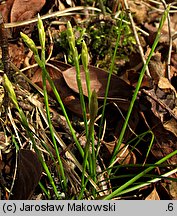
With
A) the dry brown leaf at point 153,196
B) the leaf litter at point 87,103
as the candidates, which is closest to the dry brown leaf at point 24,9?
the leaf litter at point 87,103

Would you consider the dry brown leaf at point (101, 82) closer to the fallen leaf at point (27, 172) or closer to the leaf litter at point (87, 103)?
the leaf litter at point (87, 103)

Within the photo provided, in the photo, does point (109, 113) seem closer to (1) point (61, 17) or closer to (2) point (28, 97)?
(2) point (28, 97)

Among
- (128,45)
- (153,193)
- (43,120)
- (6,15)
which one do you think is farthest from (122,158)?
(6,15)

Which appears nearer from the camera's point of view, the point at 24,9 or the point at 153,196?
the point at 153,196

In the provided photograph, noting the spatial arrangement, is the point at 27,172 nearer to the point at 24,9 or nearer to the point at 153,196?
the point at 153,196

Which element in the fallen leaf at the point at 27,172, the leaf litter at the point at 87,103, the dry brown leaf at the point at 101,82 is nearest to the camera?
the fallen leaf at the point at 27,172

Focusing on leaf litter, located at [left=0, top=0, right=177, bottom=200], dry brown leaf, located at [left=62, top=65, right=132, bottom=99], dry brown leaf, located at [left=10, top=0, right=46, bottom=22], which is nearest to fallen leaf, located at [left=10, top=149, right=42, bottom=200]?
leaf litter, located at [left=0, top=0, right=177, bottom=200]

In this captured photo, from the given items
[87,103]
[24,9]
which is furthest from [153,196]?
[24,9]

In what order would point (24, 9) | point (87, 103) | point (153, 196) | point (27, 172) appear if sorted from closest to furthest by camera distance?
point (27, 172)
point (153, 196)
point (87, 103)
point (24, 9)
